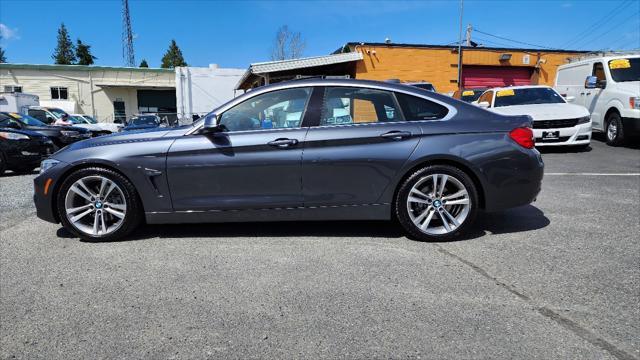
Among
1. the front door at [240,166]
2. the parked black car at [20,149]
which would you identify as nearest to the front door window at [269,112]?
the front door at [240,166]

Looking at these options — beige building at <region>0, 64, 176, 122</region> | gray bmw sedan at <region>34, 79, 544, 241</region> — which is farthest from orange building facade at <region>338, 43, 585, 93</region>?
beige building at <region>0, 64, 176, 122</region>

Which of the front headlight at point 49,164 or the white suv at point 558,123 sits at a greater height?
the white suv at point 558,123

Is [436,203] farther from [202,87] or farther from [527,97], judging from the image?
[202,87]

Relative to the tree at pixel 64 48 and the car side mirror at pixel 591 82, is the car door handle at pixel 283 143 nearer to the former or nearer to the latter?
the car side mirror at pixel 591 82

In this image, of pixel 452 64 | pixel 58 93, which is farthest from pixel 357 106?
pixel 58 93

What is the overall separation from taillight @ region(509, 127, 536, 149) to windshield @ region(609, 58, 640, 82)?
8.93 meters

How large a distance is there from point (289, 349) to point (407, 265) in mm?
1488

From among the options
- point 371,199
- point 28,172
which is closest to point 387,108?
point 371,199

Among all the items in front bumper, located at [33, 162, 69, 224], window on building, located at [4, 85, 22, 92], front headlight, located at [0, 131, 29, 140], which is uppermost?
window on building, located at [4, 85, 22, 92]

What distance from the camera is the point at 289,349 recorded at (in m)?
2.39

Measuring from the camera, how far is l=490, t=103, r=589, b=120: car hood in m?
9.85

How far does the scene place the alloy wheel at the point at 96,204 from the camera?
4.27 metres

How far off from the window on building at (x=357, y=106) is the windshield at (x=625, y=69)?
9.78m

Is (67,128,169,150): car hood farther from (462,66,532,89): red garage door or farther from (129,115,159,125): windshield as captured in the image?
(462,66,532,89): red garage door
